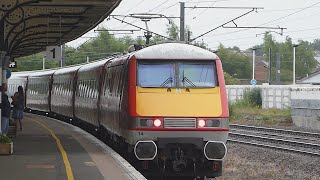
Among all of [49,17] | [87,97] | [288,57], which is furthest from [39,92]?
[288,57]

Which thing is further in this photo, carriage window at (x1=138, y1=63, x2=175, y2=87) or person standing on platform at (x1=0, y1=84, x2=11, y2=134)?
person standing on platform at (x1=0, y1=84, x2=11, y2=134)

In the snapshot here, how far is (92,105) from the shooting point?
21.5 meters

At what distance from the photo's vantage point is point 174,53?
1421 centimetres

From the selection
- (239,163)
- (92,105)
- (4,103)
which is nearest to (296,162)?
(239,163)

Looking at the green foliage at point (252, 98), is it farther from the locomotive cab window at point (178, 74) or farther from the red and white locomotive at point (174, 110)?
the locomotive cab window at point (178, 74)

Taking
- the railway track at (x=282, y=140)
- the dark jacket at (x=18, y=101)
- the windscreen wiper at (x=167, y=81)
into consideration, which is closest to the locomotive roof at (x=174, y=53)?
the windscreen wiper at (x=167, y=81)

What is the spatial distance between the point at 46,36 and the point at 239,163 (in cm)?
883

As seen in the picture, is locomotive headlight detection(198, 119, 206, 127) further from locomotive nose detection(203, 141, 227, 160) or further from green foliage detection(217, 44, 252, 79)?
green foliage detection(217, 44, 252, 79)

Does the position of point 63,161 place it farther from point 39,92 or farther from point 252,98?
point 252,98

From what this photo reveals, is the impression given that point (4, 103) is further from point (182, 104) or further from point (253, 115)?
point (253, 115)

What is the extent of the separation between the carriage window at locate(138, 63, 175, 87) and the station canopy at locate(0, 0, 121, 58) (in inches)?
67.3

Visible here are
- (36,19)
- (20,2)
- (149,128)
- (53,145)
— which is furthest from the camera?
(36,19)

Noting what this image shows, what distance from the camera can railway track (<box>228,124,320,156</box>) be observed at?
23.5 metres

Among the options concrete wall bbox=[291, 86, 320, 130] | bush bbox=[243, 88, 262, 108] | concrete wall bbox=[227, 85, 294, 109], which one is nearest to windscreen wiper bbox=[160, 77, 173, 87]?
concrete wall bbox=[291, 86, 320, 130]
